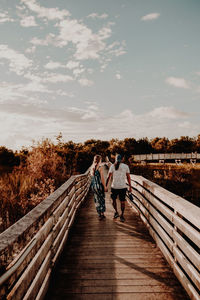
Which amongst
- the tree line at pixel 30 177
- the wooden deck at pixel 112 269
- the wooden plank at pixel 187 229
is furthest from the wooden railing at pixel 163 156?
the wooden plank at pixel 187 229

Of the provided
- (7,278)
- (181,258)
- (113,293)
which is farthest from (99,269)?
(7,278)

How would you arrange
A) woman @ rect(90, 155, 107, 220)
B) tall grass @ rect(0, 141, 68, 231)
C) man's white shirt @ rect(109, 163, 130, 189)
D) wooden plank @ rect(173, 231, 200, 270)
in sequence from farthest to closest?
tall grass @ rect(0, 141, 68, 231) → woman @ rect(90, 155, 107, 220) → man's white shirt @ rect(109, 163, 130, 189) → wooden plank @ rect(173, 231, 200, 270)

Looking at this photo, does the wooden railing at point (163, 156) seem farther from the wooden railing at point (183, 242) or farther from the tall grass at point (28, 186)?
the wooden railing at point (183, 242)

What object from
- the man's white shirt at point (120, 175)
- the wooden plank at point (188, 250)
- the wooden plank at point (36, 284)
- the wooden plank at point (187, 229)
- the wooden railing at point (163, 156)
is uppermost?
the wooden railing at point (163, 156)

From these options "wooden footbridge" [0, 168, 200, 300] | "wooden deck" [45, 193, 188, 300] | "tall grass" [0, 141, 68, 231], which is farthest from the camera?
"tall grass" [0, 141, 68, 231]

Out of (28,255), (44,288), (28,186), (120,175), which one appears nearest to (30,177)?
(28,186)

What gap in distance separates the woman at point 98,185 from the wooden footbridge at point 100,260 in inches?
62.8

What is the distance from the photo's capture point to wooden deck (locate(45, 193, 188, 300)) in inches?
129

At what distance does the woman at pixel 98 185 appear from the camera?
22.9 ft

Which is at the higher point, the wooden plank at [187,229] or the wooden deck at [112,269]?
the wooden plank at [187,229]

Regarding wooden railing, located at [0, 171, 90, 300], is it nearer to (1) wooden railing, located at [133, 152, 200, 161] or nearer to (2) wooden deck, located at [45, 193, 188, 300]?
(2) wooden deck, located at [45, 193, 188, 300]

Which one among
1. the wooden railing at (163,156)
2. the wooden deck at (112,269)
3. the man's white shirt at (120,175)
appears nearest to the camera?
the wooden deck at (112,269)

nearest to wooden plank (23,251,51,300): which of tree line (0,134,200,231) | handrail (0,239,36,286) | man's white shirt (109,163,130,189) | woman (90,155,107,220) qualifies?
handrail (0,239,36,286)

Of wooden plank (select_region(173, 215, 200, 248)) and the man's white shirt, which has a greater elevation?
the man's white shirt
